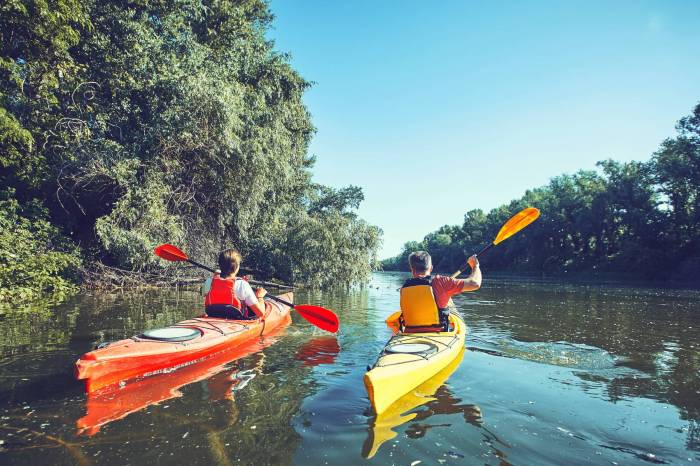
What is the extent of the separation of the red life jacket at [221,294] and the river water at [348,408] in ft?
2.98

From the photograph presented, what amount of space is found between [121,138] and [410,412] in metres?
12.4

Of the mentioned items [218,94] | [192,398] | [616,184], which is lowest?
[192,398]

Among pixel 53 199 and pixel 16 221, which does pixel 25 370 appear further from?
pixel 53 199

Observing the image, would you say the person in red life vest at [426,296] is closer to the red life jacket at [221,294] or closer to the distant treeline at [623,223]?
the red life jacket at [221,294]

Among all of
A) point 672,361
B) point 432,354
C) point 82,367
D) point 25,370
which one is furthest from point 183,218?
point 672,361

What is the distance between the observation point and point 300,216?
17.7m

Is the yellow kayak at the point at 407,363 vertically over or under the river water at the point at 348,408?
over

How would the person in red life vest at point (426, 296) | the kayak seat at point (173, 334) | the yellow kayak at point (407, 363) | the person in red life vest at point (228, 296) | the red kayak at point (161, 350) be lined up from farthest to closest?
the person in red life vest at point (228, 296)
the person in red life vest at point (426, 296)
the kayak seat at point (173, 334)
the red kayak at point (161, 350)
the yellow kayak at point (407, 363)

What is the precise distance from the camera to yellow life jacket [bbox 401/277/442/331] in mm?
5199

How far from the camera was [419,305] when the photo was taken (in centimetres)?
530

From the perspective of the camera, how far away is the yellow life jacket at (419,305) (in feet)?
17.1

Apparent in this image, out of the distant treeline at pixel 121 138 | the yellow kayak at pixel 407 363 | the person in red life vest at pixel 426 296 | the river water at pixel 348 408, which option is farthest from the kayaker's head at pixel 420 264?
the distant treeline at pixel 121 138

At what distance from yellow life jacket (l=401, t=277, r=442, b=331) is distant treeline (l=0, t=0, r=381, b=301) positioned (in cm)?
905

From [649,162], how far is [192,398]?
42.4m
